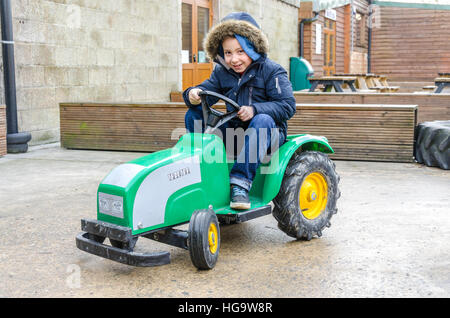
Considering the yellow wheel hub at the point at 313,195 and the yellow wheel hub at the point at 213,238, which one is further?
the yellow wheel hub at the point at 313,195

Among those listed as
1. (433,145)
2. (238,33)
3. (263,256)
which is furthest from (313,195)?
(433,145)

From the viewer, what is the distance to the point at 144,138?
7.02m

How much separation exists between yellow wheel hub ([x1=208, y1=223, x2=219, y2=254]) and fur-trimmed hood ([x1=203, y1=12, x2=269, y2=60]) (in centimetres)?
112

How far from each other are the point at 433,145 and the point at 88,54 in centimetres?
513

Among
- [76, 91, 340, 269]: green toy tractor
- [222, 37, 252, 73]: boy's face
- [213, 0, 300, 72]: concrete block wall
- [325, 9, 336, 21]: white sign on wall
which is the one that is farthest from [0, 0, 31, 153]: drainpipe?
[325, 9, 336, 21]: white sign on wall

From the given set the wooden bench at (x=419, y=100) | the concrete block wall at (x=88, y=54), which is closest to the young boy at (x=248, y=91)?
the concrete block wall at (x=88, y=54)

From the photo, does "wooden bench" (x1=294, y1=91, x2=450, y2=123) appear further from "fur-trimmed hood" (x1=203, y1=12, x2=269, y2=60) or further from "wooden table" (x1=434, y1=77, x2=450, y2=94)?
"fur-trimmed hood" (x1=203, y1=12, x2=269, y2=60)

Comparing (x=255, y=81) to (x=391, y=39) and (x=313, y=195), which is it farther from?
(x=391, y=39)

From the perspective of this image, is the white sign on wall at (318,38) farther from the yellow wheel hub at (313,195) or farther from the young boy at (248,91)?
the young boy at (248,91)

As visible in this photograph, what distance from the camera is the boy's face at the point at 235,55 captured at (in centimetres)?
328

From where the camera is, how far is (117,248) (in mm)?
2654

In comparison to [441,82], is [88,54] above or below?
above

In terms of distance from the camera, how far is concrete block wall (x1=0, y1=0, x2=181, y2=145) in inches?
287
